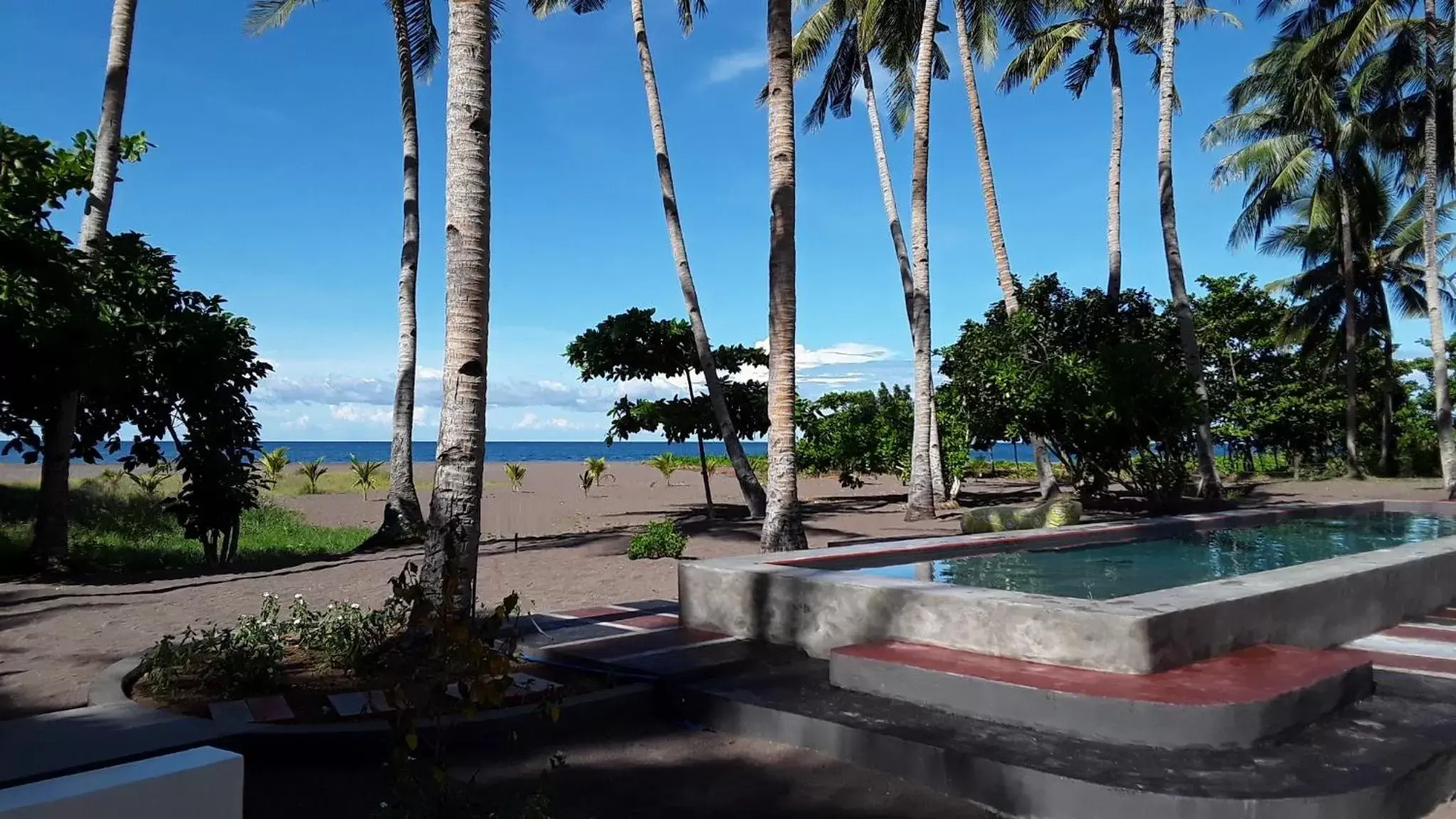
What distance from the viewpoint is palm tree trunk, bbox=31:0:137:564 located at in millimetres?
11602

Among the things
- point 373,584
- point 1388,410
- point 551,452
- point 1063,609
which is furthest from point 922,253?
point 551,452

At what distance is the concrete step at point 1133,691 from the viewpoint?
163 inches

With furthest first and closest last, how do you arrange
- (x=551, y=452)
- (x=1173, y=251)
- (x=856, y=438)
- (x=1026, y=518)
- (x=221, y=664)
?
(x=551, y=452) < (x=856, y=438) < (x=1173, y=251) < (x=1026, y=518) < (x=221, y=664)

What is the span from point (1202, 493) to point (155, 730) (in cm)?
1859

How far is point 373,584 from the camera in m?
10.3

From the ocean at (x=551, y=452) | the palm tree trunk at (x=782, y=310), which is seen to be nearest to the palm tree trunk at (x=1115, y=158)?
the palm tree trunk at (x=782, y=310)

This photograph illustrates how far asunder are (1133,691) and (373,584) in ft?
26.7

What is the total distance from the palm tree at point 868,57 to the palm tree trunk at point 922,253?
5.15 feet

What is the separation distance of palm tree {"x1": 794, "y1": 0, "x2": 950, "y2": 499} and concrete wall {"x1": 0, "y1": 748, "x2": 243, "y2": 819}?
1744 cm

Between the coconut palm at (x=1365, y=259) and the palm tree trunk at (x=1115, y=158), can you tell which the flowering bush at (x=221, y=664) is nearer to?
the palm tree trunk at (x=1115, y=158)

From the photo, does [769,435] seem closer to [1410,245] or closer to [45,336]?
[45,336]

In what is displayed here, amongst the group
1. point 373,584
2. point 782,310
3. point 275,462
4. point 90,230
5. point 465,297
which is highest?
point 90,230

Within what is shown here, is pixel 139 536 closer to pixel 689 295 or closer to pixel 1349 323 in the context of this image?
pixel 689 295

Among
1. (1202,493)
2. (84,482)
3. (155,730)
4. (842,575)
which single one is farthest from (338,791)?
(84,482)
